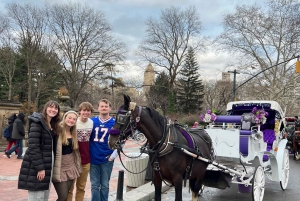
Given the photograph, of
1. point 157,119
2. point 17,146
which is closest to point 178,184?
point 157,119

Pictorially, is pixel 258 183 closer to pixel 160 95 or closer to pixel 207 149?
pixel 207 149

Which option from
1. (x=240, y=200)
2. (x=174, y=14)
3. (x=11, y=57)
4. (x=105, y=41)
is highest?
(x=174, y=14)

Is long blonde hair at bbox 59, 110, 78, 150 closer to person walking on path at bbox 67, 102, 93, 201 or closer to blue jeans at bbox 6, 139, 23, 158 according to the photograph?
person walking on path at bbox 67, 102, 93, 201

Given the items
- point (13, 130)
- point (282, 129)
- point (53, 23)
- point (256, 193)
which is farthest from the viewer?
point (53, 23)

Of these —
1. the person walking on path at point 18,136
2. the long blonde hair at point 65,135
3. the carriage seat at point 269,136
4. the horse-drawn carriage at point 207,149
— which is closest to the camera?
the long blonde hair at point 65,135

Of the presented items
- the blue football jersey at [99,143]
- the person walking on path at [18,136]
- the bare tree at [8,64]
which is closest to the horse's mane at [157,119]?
the blue football jersey at [99,143]

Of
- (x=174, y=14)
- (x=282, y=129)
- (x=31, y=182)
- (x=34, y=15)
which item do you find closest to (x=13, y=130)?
(x=31, y=182)

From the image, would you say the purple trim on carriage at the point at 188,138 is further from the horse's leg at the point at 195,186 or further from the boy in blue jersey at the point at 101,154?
the boy in blue jersey at the point at 101,154

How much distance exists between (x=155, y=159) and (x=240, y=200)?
3.11 meters

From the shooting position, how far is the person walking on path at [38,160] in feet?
10.6

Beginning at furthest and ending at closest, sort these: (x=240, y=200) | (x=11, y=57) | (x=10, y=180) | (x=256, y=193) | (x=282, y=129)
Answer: (x=11, y=57) < (x=282, y=129) < (x=10, y=180) < (x=240, y=200) < (x=256, y=193)

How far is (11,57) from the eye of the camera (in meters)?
27.2

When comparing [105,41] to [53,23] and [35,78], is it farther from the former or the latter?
[35,78]

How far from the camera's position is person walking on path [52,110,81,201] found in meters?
3.55
